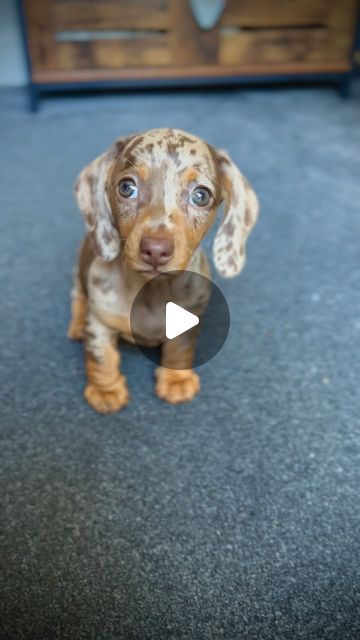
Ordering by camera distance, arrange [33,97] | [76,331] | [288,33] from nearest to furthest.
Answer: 1. [76,331]
2. [33,97]
3. [288,33]

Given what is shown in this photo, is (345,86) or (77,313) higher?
(77,313)

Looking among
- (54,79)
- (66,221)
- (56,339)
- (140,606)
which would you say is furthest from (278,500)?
(54,79)

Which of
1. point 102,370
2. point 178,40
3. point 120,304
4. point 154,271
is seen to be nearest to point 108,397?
point 102,370

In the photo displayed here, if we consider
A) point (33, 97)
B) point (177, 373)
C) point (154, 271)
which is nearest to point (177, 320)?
point (177, 373)

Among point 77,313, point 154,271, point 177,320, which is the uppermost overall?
point 154,271

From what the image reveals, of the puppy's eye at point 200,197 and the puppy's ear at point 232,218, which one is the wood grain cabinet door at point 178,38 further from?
the puppy's eye at point 200,197

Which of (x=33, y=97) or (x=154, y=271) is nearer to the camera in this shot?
(x=154, y=271)

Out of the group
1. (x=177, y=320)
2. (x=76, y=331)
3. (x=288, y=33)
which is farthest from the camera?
(x=288, y=33)

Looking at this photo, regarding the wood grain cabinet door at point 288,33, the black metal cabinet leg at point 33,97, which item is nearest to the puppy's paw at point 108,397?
the black metal cabinet leg at point 33,97

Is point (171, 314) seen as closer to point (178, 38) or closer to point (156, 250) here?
point (156, 250)
